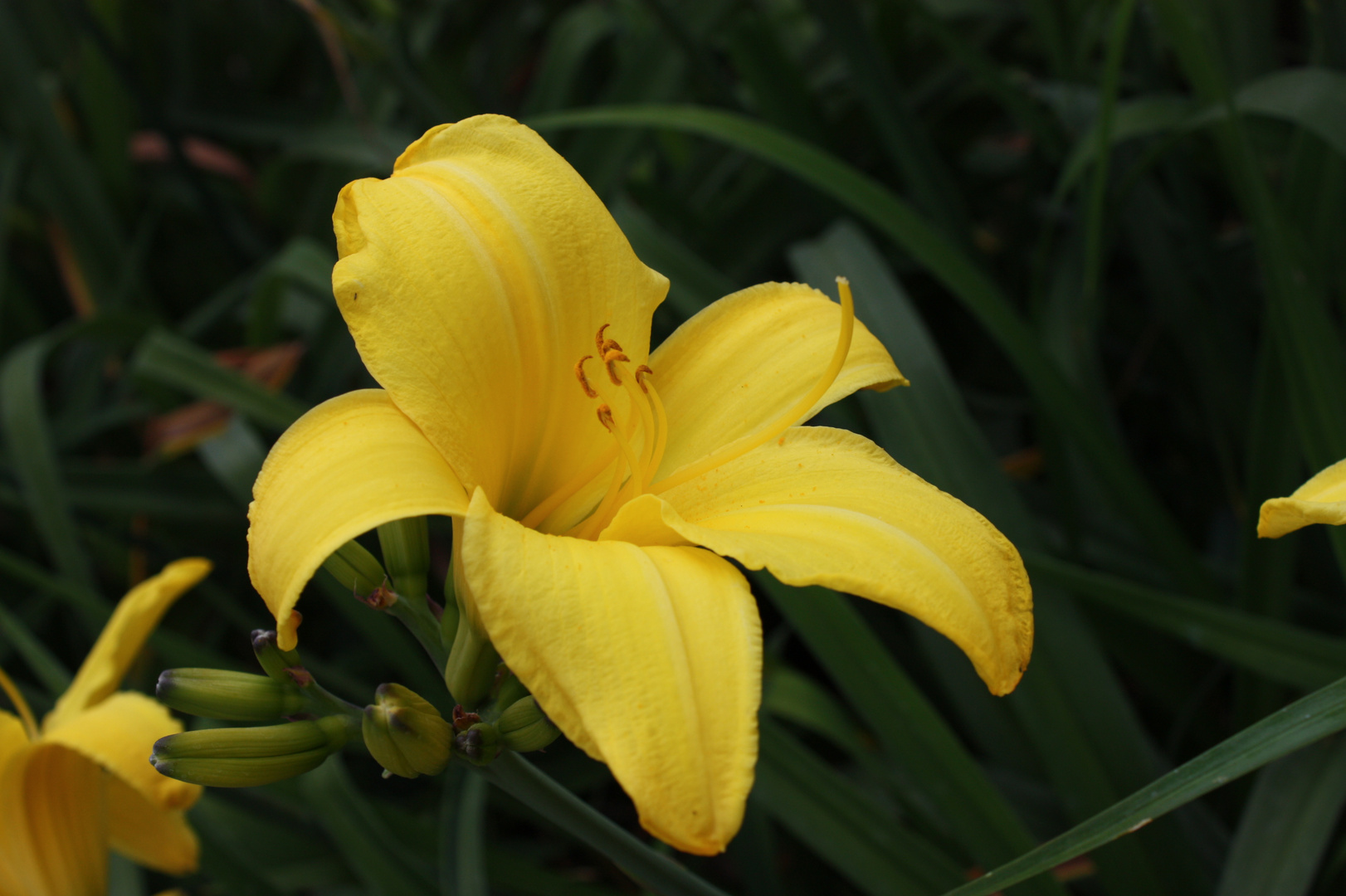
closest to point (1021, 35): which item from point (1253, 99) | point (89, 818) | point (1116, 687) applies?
point (1253, 99)

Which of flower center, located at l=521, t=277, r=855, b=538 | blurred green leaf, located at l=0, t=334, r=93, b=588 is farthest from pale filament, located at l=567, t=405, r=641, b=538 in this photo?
blurred green leaf, located at l=0, t=334, r=93, b=588

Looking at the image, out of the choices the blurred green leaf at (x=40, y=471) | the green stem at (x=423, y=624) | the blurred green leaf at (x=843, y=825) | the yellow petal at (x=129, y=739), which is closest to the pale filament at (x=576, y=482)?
the green stem at (x=423, y=624)

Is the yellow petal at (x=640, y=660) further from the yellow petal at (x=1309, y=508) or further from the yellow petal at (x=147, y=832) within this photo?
the yellow petal at (x=147, y=832)

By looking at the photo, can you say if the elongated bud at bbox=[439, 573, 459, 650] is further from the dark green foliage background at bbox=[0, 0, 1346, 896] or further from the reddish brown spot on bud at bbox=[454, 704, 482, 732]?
the dark green foliage background at bbox=[0, 0, 1346, 896]

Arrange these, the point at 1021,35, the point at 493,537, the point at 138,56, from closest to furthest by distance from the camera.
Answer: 1. the point at 493,537
2. the point at 1021,35
3. the point at 138,56

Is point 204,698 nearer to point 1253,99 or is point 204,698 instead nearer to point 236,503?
point 236,503

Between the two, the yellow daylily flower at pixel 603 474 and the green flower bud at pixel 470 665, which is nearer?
the yellow daylily flower at pixel 603 474

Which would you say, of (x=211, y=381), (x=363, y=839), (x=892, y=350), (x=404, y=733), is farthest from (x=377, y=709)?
(x=211, y=381)
